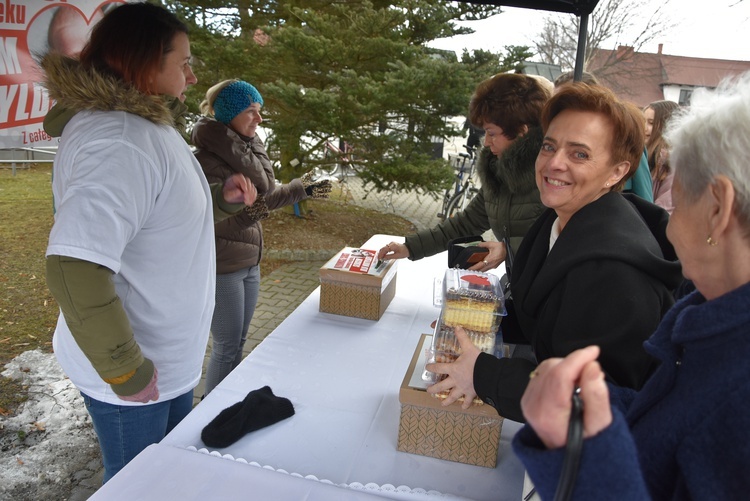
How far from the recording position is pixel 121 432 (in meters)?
1.53

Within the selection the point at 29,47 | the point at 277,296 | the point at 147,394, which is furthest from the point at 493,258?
the point at 277,296

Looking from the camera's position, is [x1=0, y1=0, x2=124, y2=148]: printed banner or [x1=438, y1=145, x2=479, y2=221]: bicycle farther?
[x1=438, y1=145, x2=479, y2=221]: bicycle

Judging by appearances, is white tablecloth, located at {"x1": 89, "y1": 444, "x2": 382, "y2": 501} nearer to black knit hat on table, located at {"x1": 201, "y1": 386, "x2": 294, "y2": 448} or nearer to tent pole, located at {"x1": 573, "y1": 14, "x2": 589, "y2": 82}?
black knit hat on table, located at {"x1": 201, "y1": 386, "x2": 294, "y2": 448}

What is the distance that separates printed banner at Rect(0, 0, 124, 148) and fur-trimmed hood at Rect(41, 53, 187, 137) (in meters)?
1.06

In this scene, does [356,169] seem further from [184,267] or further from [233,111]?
[184,267]

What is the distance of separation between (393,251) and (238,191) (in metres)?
0.79

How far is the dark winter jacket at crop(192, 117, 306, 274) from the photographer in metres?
2.54

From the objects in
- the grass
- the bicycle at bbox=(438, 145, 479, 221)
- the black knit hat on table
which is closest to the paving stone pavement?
the grass

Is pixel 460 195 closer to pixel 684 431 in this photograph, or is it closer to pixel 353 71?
pixel 353 71

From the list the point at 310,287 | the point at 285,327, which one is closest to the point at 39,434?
the point at 285,327

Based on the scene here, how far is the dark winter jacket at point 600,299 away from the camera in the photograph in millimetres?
1092

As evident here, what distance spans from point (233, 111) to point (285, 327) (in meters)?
1.28

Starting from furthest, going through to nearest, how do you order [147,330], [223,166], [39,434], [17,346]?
[17,346], [39,434], [223,166], [147,330]

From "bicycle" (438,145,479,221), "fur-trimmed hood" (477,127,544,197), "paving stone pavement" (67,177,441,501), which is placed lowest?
"paving stone pavement" (67,177,441,501)
